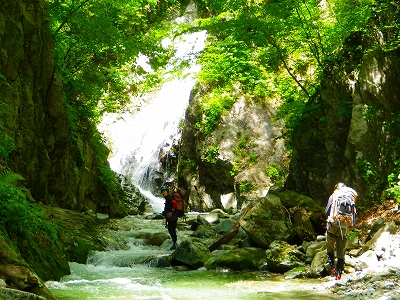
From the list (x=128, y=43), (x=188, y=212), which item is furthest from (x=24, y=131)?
(x=188, y=212)

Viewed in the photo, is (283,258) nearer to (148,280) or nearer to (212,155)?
(148,280)

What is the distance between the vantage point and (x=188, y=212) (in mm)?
20094

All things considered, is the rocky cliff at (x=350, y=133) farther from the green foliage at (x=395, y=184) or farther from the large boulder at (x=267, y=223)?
the large boulder at (x=267, y=223)

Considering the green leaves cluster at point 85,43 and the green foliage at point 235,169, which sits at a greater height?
the green leaves cluster at point 85,43

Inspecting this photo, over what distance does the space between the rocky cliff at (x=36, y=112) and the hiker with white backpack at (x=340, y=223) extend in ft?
20.7

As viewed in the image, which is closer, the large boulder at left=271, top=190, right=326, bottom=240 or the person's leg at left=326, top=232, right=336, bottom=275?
the person's leg at left=326, top=232, right=336, bottom=275

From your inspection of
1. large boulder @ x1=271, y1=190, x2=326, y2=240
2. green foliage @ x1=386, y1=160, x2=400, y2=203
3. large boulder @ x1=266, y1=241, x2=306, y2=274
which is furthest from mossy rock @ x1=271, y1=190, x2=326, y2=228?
large boulder @ x1=266, y1=241, x2=306, y2=274

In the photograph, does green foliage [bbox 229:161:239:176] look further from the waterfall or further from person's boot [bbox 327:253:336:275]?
person's boot [bbox 327:253:336:275]

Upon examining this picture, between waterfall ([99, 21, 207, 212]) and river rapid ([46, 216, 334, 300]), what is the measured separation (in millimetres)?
11341

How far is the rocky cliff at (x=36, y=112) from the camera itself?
977 cm

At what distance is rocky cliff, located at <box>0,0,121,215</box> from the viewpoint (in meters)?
9.77

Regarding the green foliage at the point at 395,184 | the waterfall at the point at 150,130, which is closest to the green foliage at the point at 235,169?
the waterfall at the point at 150,130

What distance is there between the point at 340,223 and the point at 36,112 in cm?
814

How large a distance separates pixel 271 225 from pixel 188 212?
33.9 ft
